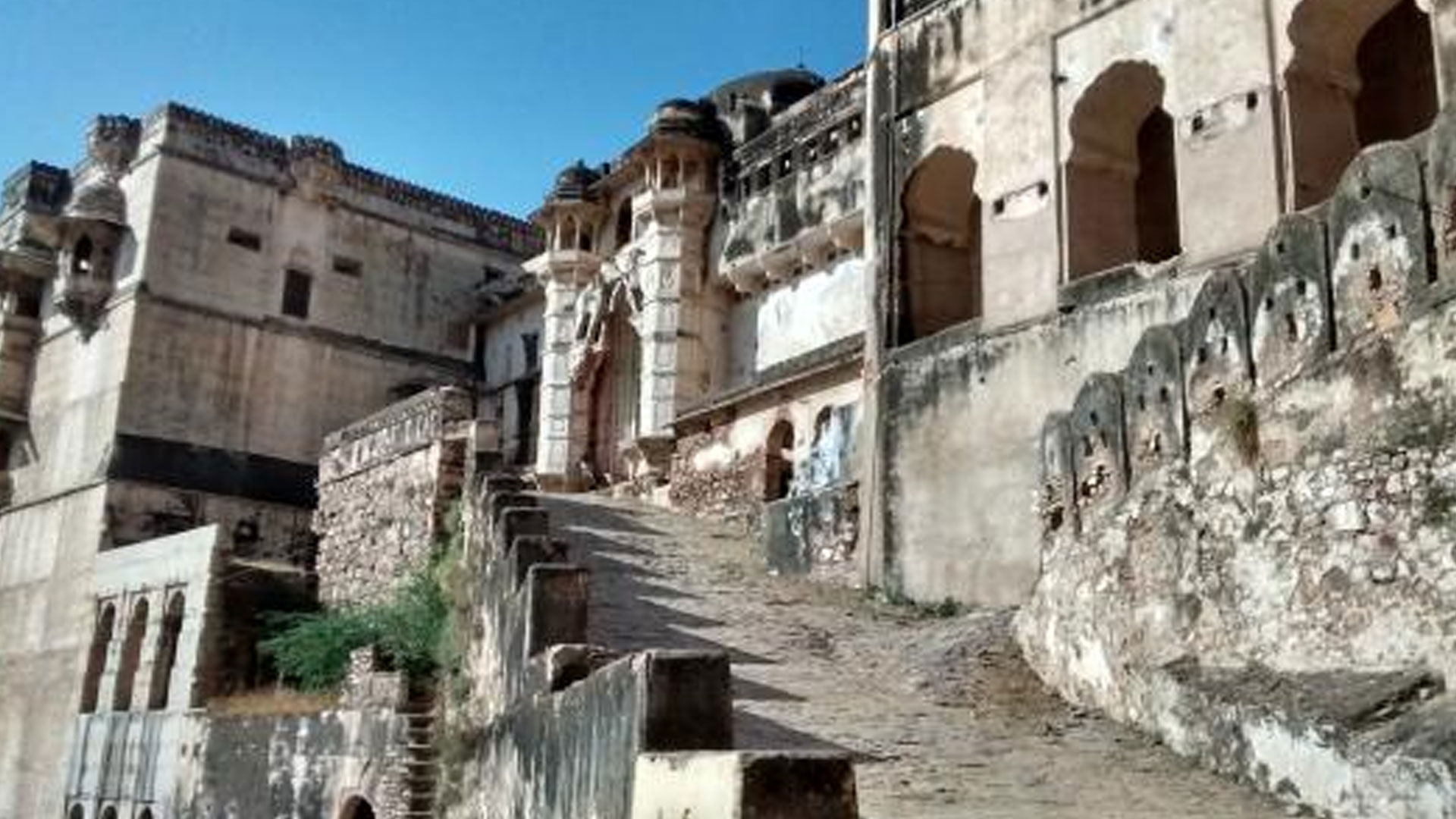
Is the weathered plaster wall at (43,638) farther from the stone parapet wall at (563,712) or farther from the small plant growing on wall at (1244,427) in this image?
the small plant growing on wall at (1244,427)

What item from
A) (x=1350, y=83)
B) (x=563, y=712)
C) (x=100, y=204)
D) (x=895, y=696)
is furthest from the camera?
(x=100, y=204)

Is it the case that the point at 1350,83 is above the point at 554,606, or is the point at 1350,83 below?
above

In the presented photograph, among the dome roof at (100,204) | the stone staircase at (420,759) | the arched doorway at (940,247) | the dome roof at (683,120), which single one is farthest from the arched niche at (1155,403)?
the dome roof at (100,204)

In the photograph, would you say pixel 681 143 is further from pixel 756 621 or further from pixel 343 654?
pixel 756 621

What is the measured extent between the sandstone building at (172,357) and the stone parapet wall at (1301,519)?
1539 centimetres

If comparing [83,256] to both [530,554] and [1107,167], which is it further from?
[1107,167]

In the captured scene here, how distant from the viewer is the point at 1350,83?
11.4 metres

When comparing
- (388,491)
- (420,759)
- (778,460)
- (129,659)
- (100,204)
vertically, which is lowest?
(420,759)

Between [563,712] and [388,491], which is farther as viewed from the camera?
[388,491]

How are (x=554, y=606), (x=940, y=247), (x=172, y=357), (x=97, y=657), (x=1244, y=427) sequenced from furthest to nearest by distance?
1. (x=172, y=357)
2. (x=97, y=657)
3. (x=940, y=247)
4. (x=554, y=606)
5. (x=1244, y=427)

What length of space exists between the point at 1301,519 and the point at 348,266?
78.2ft

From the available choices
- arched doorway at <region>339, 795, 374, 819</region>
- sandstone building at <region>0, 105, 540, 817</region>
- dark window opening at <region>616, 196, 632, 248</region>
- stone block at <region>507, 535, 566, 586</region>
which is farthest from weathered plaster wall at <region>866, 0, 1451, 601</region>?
sandstone building at <region>0, 105, 540, 817</region>

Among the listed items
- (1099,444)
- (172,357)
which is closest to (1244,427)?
(1099,444)

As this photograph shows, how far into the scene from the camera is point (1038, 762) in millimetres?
7570
